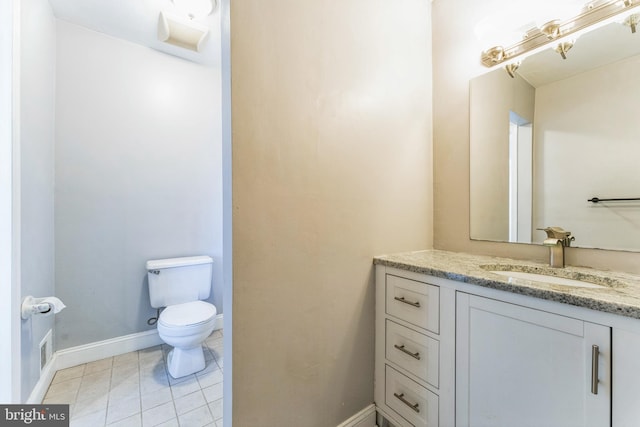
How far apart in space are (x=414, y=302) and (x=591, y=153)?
1018 mm

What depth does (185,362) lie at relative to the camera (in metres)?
1.75

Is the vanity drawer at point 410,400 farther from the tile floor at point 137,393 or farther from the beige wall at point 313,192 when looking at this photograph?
the tile floor at point 137,393

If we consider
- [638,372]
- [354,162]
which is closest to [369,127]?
[354,162]

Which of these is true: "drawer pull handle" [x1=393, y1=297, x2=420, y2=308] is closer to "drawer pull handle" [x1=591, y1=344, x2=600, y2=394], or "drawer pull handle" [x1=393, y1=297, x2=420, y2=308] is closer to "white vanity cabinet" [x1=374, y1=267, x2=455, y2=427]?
"white vanity cabinet" [x1=374, y1=267, x2=455, y2=427]

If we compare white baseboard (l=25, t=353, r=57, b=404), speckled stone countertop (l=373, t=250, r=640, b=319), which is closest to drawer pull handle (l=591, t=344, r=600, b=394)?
speckled stone countertop (l=373, t=250, r=640, b=319)

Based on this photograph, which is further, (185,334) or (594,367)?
(185,334)

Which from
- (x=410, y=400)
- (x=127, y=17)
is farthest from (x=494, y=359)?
(x=127, y=17)

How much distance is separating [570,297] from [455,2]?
5.66ft

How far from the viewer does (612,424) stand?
0.68 m

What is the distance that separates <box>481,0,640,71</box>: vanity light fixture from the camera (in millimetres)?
1043

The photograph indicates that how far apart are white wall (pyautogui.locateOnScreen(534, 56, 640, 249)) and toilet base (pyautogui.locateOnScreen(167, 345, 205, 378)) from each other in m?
2.22

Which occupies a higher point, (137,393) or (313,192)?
(313,192)

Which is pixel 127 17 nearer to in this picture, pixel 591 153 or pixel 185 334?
pixel 185 334

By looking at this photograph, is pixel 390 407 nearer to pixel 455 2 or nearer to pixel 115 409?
pixel 115 409
